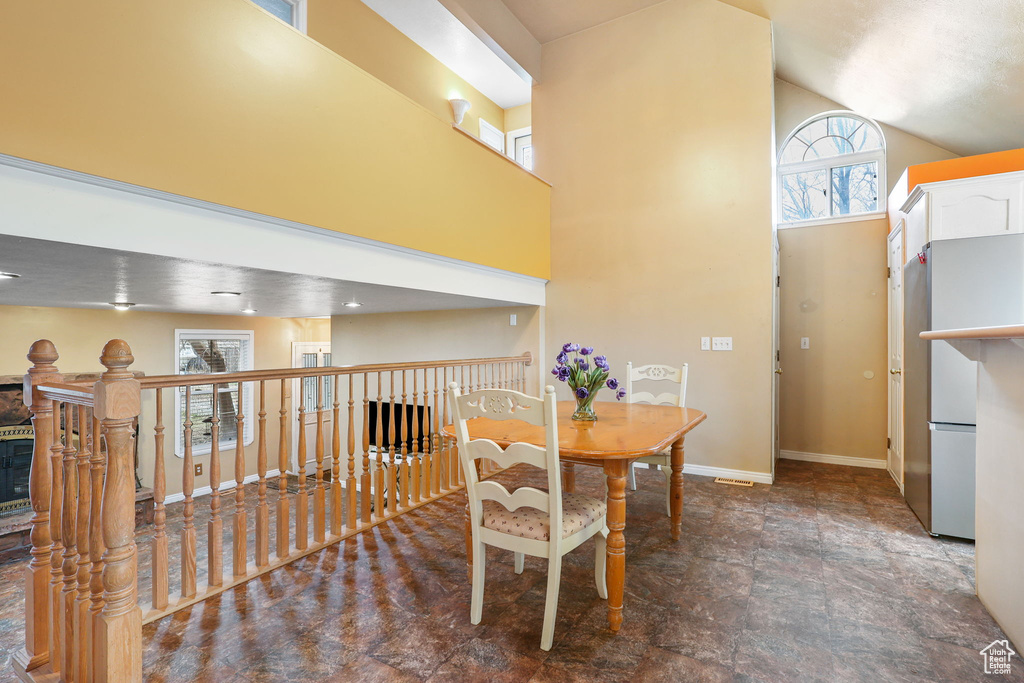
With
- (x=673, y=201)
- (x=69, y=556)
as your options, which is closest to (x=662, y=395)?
A: (x=673, y=201)

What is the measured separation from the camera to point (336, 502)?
98.8 inches

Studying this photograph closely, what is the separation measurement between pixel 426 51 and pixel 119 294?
4.17 meters

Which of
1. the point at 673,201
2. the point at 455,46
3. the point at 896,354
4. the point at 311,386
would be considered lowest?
the point at 311,386

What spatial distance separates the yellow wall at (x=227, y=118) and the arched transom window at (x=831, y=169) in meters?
3.45

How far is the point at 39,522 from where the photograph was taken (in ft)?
4.94

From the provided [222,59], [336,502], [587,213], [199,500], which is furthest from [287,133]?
[199,500]

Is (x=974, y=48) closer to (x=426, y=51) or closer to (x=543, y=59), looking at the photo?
(x=543, y=59)

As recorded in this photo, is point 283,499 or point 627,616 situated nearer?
point 627,616

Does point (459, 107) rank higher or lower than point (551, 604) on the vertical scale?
higher

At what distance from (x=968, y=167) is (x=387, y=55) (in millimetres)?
5203

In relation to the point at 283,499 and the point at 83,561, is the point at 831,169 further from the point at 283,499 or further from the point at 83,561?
the point at 83,561

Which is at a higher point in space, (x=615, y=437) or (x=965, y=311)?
(x=965, y=311)

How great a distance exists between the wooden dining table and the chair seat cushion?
4.9 inches

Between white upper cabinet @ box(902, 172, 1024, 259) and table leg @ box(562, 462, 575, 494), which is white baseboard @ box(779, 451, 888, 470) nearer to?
white upper cabinet @ box(902, 172, 1024, 259)
